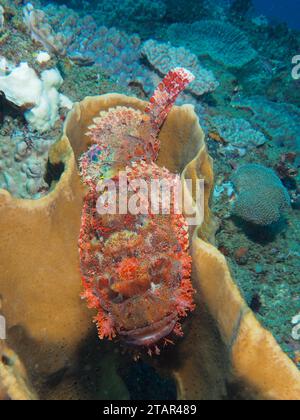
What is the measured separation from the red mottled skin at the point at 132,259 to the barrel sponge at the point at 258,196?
7.92ft

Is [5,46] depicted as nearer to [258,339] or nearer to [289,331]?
[258,339]

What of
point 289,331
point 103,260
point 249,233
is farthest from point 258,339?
point 249,233

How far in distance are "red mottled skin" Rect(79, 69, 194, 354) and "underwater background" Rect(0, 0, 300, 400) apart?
30cm

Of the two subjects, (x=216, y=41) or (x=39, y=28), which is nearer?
(x=39, y=28)

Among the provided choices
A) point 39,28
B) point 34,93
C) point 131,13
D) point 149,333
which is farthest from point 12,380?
point 131,13

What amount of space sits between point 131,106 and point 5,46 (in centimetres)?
190

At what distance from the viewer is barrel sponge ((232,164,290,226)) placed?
519 cm

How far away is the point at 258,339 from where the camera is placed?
1.80 metres

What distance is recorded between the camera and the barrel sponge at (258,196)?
204 inches

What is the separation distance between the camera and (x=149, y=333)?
7.04ft

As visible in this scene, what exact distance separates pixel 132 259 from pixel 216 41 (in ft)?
32.1

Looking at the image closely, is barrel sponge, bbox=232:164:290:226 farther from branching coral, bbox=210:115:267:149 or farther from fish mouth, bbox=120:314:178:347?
fish mouth, bbox=120:314:178:347

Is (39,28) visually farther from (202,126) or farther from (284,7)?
(284,7)

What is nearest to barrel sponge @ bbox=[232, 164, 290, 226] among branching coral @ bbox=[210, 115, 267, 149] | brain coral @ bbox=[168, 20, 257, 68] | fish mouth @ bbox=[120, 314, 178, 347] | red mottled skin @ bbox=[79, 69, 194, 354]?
branching coral @ bbox=[210, 115, 267, 149]
